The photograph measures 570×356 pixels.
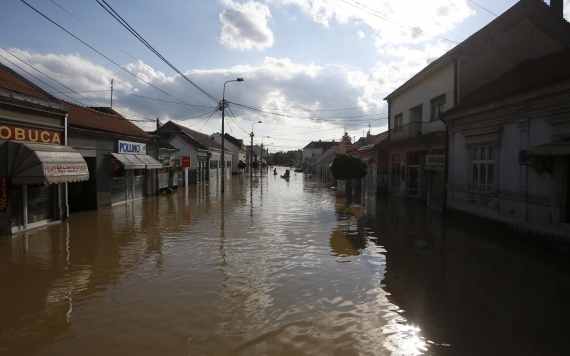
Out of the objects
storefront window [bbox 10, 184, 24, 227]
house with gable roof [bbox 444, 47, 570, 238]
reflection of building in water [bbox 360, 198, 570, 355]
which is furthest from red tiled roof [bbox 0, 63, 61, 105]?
house with gable roof [bbox 444, 47, 570, 238]

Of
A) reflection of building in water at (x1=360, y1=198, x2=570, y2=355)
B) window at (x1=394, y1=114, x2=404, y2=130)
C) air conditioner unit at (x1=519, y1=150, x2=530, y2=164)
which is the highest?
window at (x1=394, y1=114, x2=404, y2=130)

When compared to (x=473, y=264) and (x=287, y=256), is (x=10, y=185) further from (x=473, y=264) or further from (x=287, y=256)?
(x=473, y=264)

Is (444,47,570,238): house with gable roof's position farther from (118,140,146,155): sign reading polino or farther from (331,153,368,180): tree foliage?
(118,140,146,155): sign reading polino

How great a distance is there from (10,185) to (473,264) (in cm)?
1337

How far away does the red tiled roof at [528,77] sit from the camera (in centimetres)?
1004

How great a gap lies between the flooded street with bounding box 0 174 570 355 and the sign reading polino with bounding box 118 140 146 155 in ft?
25.5

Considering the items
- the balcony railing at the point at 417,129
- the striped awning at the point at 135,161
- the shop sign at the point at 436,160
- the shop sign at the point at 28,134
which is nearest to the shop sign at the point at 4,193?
the shop sign at the point at 28,134

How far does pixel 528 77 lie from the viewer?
1175 centimetres

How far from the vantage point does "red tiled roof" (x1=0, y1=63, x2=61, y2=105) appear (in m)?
11.0

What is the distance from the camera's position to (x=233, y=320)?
206 inches

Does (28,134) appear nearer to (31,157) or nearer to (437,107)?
(31,157)

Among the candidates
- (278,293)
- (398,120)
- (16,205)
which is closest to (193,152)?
(398,120)

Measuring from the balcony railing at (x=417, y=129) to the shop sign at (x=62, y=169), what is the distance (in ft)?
52.4

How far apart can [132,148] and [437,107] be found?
16875 mm
